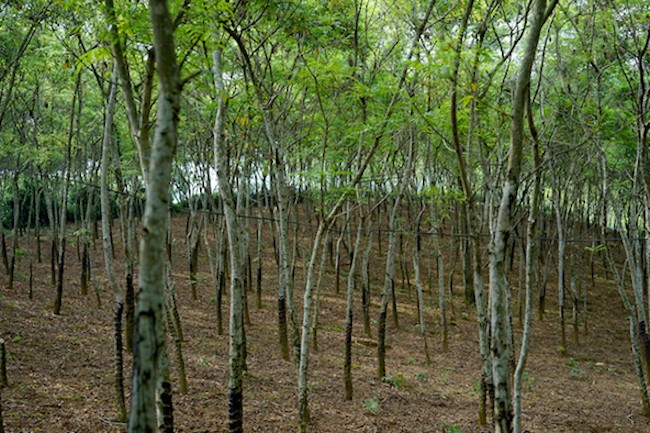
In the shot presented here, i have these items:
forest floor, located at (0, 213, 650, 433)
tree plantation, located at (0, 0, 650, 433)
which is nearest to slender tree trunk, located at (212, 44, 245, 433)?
tree plantation, located at (0, 0, 650, 433)

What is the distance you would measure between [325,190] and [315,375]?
4.63 metres

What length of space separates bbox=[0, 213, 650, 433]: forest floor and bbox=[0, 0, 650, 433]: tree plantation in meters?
0.07

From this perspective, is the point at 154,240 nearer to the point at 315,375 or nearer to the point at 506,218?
the point at 506,218

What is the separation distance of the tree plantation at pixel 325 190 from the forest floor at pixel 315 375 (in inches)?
2.8

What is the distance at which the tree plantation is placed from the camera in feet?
17.4

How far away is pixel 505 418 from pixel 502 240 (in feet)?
6.14

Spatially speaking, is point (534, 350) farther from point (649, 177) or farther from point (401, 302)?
point (649, 177)

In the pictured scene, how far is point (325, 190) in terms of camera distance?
947cm

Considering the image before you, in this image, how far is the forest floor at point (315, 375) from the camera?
342 inches

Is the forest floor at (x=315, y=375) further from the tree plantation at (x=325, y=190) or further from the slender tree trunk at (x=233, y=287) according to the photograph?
the slender tree trunk at (x=233, y=287)

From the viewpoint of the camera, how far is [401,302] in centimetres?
1927

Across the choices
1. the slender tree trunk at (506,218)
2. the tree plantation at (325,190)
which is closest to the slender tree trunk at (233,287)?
the tree plantation at (325,190)

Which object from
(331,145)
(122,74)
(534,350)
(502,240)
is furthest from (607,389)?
(122,74)

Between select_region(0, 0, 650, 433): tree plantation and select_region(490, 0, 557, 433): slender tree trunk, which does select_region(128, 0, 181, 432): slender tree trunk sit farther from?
select_region(490, 0, 557, 433): slender tree trunk
